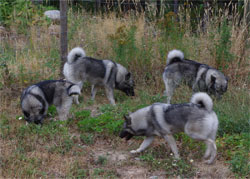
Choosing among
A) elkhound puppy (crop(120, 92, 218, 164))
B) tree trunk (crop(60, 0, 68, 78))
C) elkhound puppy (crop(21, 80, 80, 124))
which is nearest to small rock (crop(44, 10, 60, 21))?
tree trunk (crop(60, 0, 68, 78))

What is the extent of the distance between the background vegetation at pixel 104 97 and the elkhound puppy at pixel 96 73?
0.30 meters

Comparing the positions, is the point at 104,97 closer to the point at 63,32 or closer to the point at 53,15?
the point at 63,32

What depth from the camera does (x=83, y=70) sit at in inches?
282

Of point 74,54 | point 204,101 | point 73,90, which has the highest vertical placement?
point 74,54

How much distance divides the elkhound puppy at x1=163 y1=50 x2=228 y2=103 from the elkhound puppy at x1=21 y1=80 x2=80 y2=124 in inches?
83.2

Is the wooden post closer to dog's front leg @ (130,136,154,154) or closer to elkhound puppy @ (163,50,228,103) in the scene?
elkhound puppy @ (163,50,228,103)

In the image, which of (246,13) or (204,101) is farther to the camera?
(246,13)

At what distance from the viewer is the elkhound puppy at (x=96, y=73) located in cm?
715

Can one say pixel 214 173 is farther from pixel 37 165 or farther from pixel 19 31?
pixel 19 31

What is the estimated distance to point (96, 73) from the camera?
7.27 meters

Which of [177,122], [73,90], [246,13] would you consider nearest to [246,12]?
[246,13]

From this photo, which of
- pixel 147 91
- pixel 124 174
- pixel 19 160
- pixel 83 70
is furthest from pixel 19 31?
pixel 124 174

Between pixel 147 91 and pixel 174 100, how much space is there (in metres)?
0.74

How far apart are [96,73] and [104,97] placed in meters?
0.73
